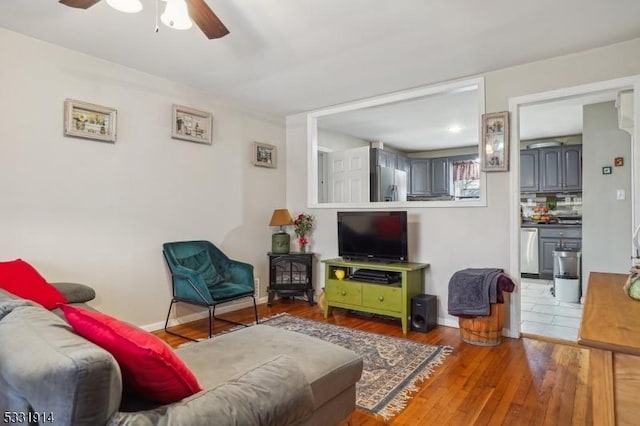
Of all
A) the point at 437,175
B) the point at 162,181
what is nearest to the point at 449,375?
the point at 162,181

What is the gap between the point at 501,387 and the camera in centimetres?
239

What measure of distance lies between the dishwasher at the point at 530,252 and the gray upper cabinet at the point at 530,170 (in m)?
0.83

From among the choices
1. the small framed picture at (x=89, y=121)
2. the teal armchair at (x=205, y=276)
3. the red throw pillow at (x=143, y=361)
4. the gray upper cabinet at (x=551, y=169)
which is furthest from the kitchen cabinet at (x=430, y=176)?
the red throw pillow at (x=143, y=361)

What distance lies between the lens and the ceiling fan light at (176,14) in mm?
1859

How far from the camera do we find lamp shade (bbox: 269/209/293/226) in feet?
15.2

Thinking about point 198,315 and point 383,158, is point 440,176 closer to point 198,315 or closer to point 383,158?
point 383,158

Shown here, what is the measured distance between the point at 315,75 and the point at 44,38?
220cm

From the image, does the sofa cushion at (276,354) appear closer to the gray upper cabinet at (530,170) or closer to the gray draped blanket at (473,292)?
the gray draped blanket at (473,292)

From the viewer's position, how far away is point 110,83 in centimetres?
329

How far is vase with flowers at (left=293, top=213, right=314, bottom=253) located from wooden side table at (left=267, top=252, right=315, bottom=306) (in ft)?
0.76

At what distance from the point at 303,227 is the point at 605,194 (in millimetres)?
3595

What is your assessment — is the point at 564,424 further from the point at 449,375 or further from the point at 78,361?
the point at 78,361

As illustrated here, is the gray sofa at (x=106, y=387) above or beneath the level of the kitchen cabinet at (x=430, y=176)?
beneath

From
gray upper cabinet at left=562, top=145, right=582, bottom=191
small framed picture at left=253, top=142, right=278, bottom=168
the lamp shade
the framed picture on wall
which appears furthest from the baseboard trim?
gray upper cabinet at left=562, top=145, right=582, bottom=191
